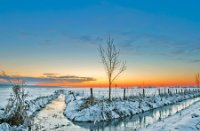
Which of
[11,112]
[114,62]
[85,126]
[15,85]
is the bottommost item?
[85,126]

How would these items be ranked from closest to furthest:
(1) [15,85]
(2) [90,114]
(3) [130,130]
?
1. (1) [15,85]
2. (3) [130,130]
3. (2) [90,114]

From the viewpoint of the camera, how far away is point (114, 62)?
3778 centimetres

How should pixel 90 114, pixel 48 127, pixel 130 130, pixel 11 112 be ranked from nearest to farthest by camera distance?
pixel 11 112, pixel 130 130, pixel 48 127, pixel 90 114

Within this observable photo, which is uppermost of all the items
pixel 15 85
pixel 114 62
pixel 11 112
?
pixel 114 62

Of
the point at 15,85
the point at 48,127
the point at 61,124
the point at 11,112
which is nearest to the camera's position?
the point at 15,85

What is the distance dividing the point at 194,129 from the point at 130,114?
1492cm

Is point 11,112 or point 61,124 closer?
point 11,112

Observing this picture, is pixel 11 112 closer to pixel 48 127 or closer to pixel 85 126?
pixel 48 127

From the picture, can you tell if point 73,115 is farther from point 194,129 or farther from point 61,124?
point 194,129

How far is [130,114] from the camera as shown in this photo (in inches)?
1113

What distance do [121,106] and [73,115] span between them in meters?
6.23

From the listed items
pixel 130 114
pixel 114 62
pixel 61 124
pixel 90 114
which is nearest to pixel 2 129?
pixel 61 124

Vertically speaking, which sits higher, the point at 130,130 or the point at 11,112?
the point at 11,112

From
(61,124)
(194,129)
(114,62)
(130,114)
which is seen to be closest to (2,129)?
(61,124)
